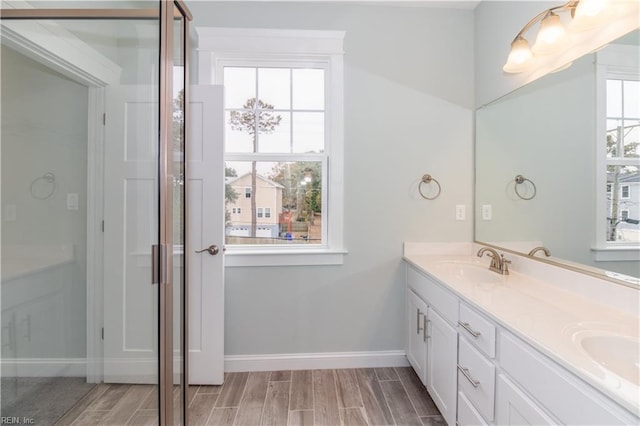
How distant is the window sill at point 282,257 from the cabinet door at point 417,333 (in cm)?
60

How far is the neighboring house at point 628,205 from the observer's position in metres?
1.14

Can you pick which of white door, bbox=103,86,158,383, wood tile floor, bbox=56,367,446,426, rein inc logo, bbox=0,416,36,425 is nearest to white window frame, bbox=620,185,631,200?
wood tile floor, bbox=56,367,446,426

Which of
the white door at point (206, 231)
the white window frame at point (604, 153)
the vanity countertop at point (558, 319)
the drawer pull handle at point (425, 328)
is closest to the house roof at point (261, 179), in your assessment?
the white door at point (206, 231)

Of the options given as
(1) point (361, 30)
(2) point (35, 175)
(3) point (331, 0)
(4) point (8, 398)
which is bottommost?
(4) point (8, 398)

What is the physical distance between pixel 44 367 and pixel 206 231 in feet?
3.55

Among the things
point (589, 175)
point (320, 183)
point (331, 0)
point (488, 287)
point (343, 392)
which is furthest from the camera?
point (320, 183)

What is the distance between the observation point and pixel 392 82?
219 cm

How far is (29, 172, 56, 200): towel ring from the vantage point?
0.88 metres

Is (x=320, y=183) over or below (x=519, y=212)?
over

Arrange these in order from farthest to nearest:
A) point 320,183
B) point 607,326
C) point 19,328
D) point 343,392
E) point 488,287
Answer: point 320,183 < point 343,392 < point 488,287 < point 607,326 < point 19,328

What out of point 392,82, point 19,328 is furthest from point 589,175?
point 19,328

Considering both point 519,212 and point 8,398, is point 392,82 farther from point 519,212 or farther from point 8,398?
point 8,398

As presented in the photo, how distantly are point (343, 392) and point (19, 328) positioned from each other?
1.72 meters

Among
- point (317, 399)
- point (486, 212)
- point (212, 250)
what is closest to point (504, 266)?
point (486, 212)
